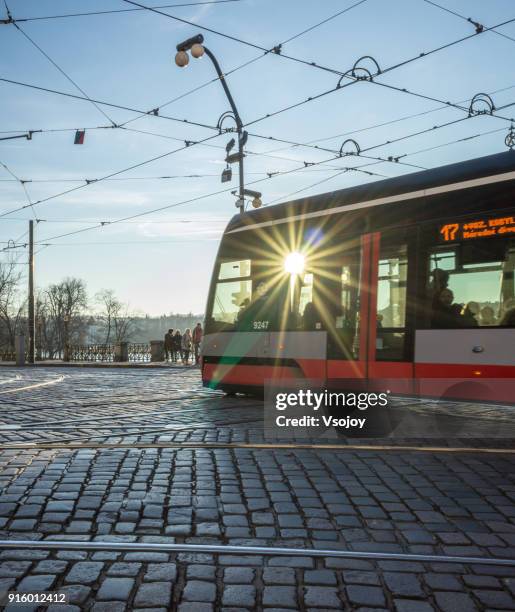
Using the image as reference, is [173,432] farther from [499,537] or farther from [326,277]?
[499,537]

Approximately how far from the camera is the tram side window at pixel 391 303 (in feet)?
31.5

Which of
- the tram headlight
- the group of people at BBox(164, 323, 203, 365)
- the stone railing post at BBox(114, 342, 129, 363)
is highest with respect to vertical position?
the tram headlight

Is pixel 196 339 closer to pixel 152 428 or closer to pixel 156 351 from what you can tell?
pixel 156 351

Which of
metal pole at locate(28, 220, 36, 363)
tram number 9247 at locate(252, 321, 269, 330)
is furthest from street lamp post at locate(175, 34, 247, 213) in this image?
metal pole at locate(28, 220, 36, 363)

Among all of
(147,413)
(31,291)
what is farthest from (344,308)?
(31,291)

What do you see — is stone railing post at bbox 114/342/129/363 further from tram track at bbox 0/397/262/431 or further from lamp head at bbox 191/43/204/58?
tram track at bbox 0/397/262/431

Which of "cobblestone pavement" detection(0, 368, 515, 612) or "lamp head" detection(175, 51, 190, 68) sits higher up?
"lamp head" detection(175, 51, 190, 68)

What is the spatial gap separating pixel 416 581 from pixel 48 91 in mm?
14985

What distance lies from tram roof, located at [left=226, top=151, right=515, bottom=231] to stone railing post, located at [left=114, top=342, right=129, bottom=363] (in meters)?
23.1

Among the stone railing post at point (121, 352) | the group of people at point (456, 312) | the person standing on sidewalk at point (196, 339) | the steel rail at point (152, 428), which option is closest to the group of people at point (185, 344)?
the person standing on sidewalk at point (196, 339)

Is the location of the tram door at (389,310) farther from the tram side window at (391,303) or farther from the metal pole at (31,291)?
the metal pole at (31,291)

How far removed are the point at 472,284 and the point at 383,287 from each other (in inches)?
56.2

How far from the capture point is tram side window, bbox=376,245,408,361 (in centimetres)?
961

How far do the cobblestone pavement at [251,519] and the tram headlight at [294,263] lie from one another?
3.79 m
